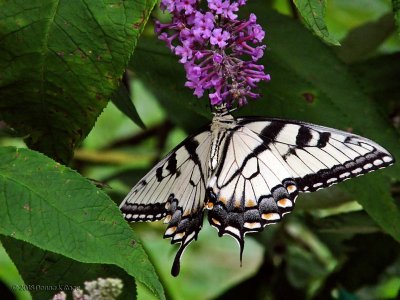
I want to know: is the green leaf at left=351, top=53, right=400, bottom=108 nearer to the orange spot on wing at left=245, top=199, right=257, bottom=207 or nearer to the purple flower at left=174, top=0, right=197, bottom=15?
the orange spot on wing at left=245, top=199, right=257, bottom=207

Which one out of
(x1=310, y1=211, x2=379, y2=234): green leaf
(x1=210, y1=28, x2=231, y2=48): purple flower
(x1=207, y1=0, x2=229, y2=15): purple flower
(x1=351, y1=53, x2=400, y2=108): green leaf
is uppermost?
(x1=207, y1=0, x2=229, y2=15): purple flower

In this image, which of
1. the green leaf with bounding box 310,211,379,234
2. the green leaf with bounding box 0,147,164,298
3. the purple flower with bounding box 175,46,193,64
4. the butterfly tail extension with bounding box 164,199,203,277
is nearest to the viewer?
the green leaf with bounding box 0,147,164,298

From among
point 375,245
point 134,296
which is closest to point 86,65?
point 134,296

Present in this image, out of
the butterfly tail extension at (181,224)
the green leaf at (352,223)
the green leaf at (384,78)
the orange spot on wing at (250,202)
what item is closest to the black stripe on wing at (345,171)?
the orange spot on wing at (250,202)

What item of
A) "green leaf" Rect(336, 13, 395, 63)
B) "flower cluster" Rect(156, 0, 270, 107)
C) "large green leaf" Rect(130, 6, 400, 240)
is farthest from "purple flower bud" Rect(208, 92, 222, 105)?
"green leaf" Rect(336, 13, 395, 63)

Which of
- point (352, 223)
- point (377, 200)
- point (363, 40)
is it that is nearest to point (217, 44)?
Result: point (377, 200)
